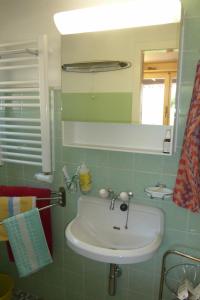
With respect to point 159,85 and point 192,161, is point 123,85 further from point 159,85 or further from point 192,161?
point 192,161

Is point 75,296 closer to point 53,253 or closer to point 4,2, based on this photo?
point 53,253

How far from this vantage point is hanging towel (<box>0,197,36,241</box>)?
1655mm

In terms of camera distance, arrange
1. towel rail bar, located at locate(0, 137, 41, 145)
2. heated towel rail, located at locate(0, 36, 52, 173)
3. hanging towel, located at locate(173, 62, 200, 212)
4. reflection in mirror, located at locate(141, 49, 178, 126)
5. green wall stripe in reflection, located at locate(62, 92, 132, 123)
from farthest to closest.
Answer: towel rail bar, located at locate(0, 137, 41, 145)
heated towel rail, located at locate(0, 36, 52, 173)
green wall stripe in reflection, located at locate(62, 92, 132, 123)
reflection in mirror, located at locate(141, 49, 178, 126)
hanging towel, located at locate(173, 62, 200, 212)

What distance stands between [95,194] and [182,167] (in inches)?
25.4

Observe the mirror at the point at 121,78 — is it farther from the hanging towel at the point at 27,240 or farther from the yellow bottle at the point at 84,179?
the hanging towel at the point at 27,240

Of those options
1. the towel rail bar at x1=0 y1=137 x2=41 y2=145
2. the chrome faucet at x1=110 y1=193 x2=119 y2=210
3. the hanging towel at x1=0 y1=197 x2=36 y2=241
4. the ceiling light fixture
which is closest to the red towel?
the hanging towel at x1=0 y1=197 x2=36 y2=241

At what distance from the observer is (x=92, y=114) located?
156 centimetres

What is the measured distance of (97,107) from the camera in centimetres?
154

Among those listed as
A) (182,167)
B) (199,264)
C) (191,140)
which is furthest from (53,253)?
(191,140)

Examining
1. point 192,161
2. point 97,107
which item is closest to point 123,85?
point 97,107

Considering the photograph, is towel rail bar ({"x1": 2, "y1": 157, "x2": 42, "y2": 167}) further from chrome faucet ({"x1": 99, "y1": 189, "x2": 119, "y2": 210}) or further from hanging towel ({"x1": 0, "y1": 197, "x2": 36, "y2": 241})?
chrome faucet ({"x1": 99, "y1": 189, "x2": 119, "y2": 210})

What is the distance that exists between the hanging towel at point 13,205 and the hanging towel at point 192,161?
96 cm

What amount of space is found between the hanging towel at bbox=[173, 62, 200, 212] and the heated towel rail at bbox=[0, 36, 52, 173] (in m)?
0.87

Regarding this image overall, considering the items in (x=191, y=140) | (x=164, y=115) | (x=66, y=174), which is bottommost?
(x=66, y=174)
